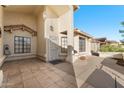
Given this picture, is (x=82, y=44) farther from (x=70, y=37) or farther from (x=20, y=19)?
(x=20, y=19)

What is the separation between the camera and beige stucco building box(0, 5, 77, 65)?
213 inches

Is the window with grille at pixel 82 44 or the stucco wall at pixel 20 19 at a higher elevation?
the stucco wall at pixel 20 19

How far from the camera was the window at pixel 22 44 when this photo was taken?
611 centimetres

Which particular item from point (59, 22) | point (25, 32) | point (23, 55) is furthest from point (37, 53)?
point (59, 22)

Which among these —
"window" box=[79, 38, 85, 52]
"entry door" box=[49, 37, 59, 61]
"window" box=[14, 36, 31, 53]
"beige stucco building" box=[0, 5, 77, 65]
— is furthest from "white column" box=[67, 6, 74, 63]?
"window" box=[14, 36, 31, 53]

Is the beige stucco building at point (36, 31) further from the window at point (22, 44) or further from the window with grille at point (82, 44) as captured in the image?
the window with grille at point (82, 44)

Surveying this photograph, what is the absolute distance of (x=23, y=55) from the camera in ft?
20.8

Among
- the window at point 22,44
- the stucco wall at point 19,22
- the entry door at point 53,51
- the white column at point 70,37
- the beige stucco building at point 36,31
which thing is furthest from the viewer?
the window at point 22,44

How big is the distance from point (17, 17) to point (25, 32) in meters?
1.04

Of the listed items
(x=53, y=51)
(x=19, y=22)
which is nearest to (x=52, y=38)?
(x=53, y=51)

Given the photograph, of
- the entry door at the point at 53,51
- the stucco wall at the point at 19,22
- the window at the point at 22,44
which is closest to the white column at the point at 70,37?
the entry door at the point at 53,51

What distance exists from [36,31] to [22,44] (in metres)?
1.33

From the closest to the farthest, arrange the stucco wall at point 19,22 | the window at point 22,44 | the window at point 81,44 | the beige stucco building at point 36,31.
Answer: the beige stucco building at point 36,31 → the stucco wall at point 19,22 → the window at point 22,44 → the window at point 81,44
